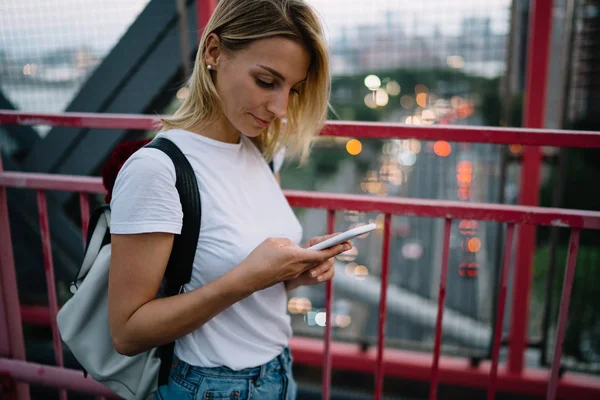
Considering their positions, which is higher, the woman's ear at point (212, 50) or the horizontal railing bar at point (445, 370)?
the woman's ear at point (212, 50)

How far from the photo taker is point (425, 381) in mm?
2758

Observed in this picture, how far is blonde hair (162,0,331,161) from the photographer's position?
3.67 feet

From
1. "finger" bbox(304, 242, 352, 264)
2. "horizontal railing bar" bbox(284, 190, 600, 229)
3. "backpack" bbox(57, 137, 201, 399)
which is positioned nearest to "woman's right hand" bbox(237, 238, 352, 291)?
"finger" bbox(304, 242, 352, 264)

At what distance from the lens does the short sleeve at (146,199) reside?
38.9 inches

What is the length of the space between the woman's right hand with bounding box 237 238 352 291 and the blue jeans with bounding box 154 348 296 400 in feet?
0.92

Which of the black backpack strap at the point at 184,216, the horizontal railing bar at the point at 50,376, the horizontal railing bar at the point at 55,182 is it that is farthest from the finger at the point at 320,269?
the horizontal railing bar at the point at 50,376

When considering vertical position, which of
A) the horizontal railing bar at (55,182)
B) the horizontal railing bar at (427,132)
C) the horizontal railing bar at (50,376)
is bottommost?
the horizontal railing bar at (50,376)

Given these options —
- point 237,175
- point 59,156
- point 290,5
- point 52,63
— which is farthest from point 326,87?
point 52,63

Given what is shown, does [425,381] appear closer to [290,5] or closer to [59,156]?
[290,5]

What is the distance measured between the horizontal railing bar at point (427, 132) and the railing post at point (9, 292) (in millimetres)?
472

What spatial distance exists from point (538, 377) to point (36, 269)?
3630 millimetres

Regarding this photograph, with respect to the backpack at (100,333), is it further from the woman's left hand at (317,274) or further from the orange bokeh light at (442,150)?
the orange bokeh light at (442,150)

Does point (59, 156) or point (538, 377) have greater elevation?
point (59, 156)

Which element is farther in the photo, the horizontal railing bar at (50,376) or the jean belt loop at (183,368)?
the horizontal railing bar at (50,376)
